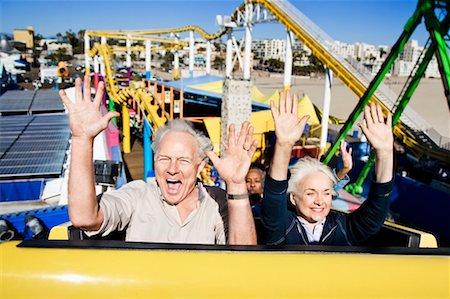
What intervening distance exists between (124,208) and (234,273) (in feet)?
3.23

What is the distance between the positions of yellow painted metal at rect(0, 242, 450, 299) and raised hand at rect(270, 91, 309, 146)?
0.72m

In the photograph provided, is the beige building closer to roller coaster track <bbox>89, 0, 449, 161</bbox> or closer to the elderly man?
roller coaster track <bbox>89, 0, 449, 161</bbox>

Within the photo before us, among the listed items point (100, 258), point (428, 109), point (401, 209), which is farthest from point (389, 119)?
point (428, 109)

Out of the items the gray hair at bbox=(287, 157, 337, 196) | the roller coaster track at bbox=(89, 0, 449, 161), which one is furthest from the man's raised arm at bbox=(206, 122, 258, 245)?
the roller coaster track at bbox=(89, 0, 449, 161)

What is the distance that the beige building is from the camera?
88.4m

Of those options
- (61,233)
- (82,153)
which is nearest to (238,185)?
(82,153)

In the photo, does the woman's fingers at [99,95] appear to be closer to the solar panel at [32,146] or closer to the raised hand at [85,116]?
the raised hand at [85,116]

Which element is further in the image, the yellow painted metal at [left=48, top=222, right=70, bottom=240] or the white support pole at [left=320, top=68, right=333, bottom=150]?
the white support pole at [left=320, top=68, right=333, bottom=150]

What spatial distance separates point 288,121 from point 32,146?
22.9 feet

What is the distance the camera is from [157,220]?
1.79 metres

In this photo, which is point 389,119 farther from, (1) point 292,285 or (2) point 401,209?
(2) point 401,209

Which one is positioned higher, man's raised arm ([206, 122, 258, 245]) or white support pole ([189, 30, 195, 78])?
white support pole ([189, 30, 195, 78])

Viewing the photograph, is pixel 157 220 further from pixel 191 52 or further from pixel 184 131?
pixel 191 52

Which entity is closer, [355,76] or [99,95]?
[99,95]
